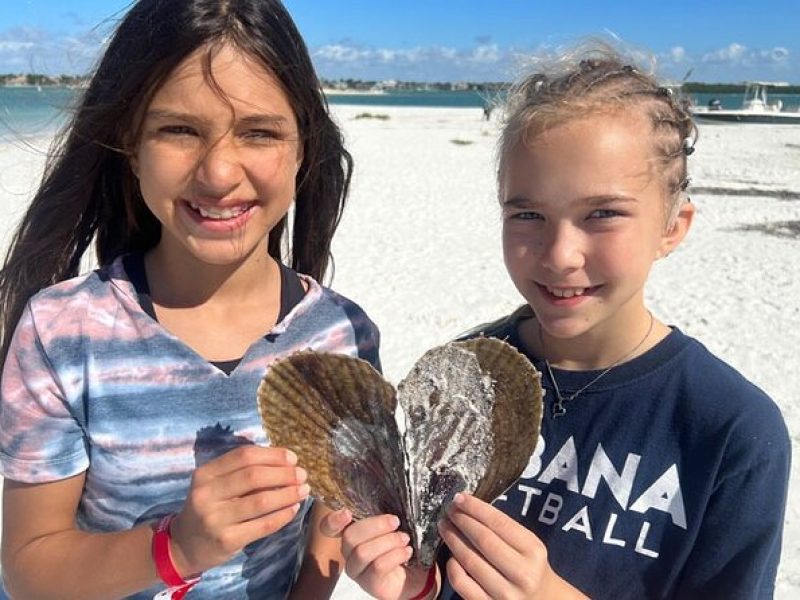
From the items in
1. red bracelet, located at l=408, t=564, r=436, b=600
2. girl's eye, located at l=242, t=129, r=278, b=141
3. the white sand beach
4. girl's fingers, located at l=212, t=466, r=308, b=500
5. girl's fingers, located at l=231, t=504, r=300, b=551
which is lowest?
the white sand beach

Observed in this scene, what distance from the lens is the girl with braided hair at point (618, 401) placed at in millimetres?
1506

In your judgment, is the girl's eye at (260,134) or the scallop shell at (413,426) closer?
the scallop shell at (413,426)

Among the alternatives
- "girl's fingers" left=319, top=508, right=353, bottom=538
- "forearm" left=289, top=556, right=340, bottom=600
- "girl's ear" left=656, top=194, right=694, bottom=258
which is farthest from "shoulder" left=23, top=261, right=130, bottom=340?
"girl's ear" left=656, top=194, right=694, bottom=258

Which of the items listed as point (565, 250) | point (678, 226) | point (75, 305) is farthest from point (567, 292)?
point (75, 305)

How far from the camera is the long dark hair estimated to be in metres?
1.65

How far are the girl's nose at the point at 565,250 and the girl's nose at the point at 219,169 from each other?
72cm

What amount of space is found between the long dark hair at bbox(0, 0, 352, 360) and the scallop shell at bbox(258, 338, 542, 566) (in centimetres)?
69

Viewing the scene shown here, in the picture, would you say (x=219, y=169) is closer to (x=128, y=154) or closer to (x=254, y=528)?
(x=128, y=154)

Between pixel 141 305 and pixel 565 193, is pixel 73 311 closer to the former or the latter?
pixel 141 305

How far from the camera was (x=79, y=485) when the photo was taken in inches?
64.7

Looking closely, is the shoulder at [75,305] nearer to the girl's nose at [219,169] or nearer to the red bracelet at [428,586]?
the girl's nose at [219,169]

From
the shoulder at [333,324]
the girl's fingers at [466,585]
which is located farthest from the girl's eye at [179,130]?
the girl's fingers at [466,585]

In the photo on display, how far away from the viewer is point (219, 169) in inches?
61.4

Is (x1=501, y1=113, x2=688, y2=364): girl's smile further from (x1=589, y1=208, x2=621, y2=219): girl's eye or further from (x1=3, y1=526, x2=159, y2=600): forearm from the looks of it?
(x1=3, y1=526, x2=159, y2=600): forearm
